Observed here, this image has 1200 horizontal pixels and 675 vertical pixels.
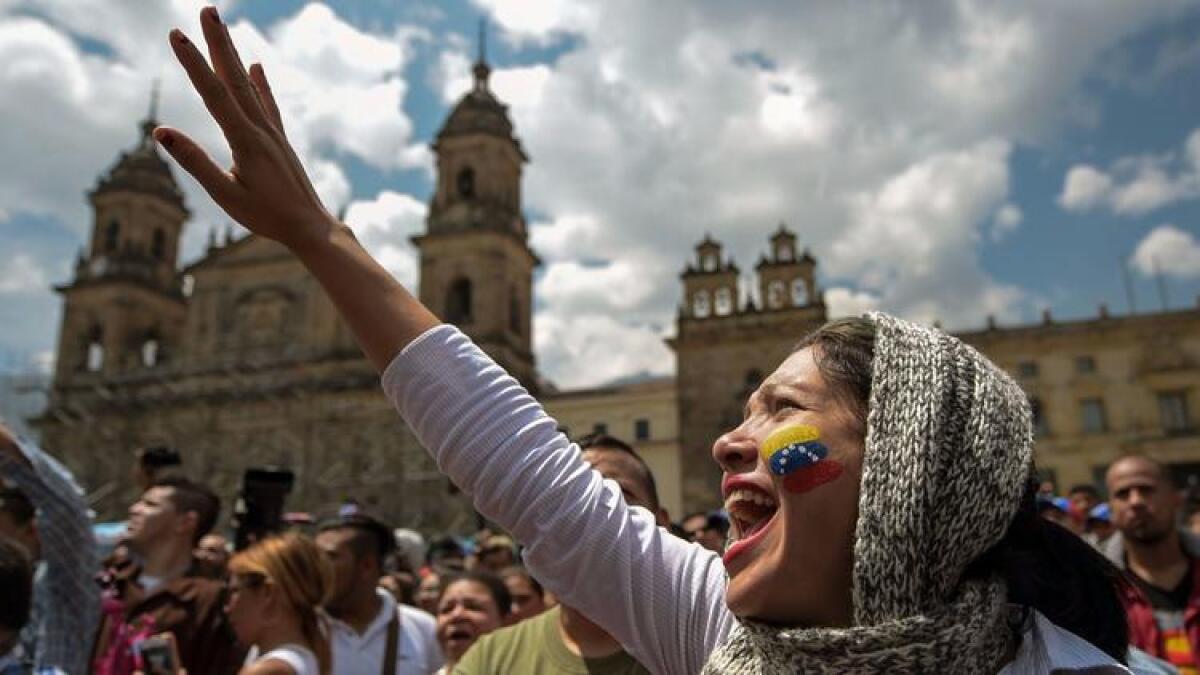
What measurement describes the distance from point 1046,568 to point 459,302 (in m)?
34.6

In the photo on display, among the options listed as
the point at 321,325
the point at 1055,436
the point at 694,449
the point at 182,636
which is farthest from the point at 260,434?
the point at 182,636

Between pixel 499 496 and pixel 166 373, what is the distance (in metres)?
40.2

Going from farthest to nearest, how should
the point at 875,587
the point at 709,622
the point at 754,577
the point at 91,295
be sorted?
the point at 91,295 < the point at 709,622 < the point at 754,577 < the point at 875,587

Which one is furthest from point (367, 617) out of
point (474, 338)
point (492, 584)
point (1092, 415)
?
point (1092, 415)

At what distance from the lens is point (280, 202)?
1.56 m

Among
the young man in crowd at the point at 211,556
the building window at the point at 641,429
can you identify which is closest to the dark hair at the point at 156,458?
the young man in crowd at the point at 211,556

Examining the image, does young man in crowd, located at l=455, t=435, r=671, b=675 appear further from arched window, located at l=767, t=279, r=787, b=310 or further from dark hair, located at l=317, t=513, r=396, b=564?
arched window, located at l=767, t=279, r=787, b=310

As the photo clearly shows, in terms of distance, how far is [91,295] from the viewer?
132 ft

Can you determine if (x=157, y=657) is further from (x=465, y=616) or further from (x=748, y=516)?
(x=748, y=516)

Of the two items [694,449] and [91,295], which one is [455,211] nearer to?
[694,449]

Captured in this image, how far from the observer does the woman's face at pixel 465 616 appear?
444 centimetres

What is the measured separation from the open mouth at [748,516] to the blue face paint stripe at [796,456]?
84 mm

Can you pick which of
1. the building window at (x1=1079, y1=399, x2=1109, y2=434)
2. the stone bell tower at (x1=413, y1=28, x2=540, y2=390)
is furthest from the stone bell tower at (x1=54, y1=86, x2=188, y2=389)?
the building window at (x1=1079, y1=399, x2=1109, y2=434)

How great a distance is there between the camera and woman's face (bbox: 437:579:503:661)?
175 inches
